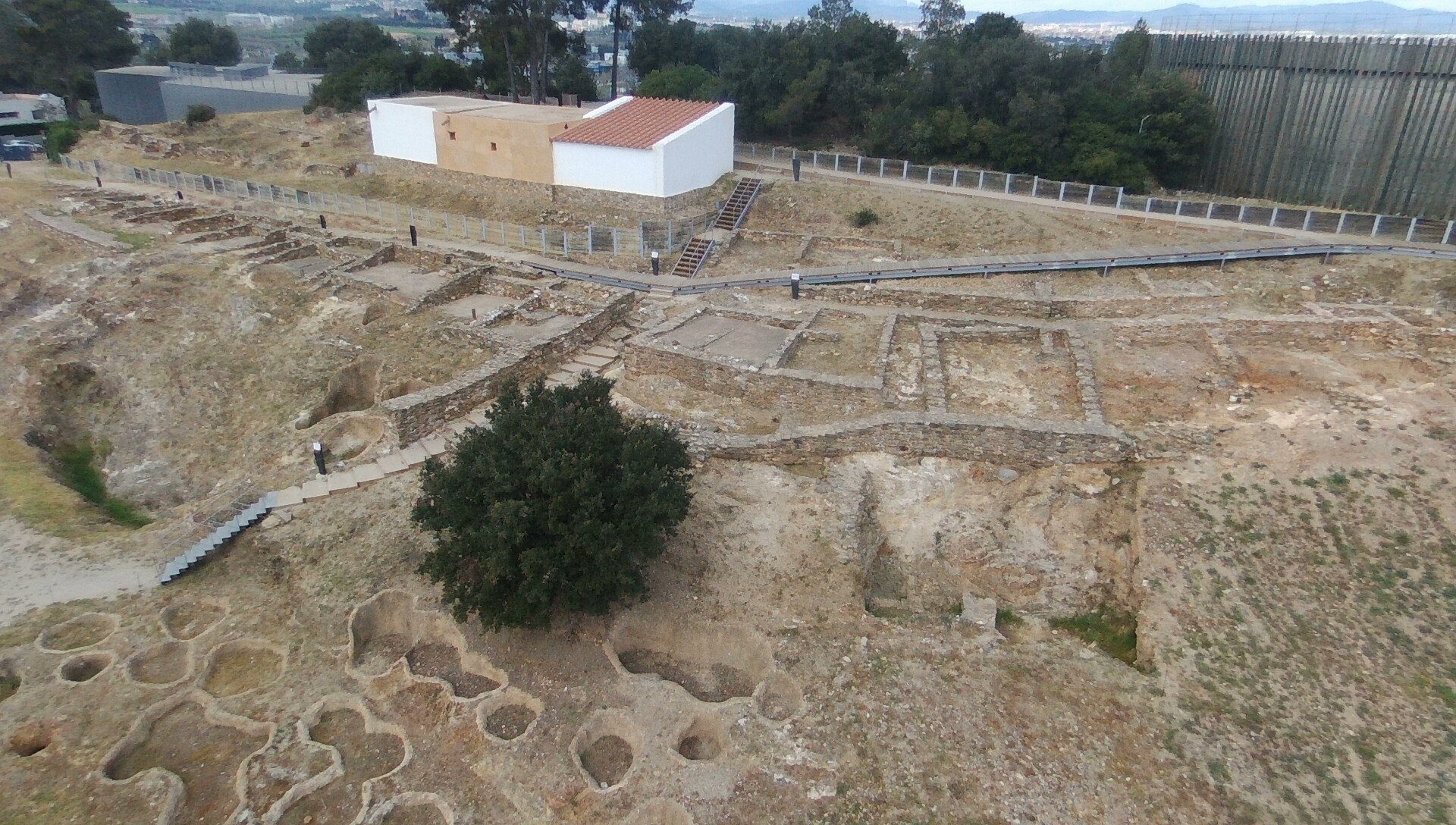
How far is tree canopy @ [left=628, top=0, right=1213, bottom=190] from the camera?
3145 centimetres

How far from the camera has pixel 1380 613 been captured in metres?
11.7

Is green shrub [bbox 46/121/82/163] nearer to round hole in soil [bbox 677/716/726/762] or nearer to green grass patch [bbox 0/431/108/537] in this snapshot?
green grass patch [bbox 0/431/108/537]

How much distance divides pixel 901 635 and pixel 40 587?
13843 millimetres

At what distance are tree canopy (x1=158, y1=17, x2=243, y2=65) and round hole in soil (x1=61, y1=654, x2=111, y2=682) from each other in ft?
244

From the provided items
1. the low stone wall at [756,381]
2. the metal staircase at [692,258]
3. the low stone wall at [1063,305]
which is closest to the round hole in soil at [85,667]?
the low stone wall at [756,381]

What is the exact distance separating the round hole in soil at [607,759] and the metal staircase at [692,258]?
55.0 feet

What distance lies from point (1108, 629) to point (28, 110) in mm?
70986

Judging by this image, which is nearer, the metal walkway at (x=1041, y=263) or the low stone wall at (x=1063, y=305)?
the low stone wall at (x=1063, y=305)

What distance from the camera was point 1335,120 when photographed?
93.3 feet

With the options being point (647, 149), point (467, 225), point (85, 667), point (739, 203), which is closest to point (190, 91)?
point (467, 225)

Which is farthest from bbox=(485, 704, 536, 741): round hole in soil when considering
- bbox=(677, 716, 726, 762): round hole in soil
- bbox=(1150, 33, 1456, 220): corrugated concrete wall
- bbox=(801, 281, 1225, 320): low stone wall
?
bbox=(1150, 33, 1456, 220): corrugated concrete wall


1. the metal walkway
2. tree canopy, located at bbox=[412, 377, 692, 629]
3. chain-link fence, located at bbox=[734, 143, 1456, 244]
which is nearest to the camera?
tree canopy, located at bbox=[412, 377, 692, 629]

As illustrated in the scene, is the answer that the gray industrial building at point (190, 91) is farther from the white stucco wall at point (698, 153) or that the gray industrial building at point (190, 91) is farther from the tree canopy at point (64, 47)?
the white stucco wall at point (698, 153)

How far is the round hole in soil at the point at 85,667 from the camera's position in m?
11.4
